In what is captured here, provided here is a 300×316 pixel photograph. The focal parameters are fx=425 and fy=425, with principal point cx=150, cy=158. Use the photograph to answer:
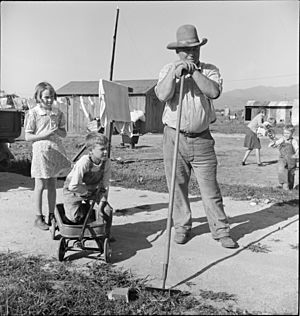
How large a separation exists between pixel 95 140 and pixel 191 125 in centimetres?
51

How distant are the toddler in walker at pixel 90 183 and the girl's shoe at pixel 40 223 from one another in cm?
42

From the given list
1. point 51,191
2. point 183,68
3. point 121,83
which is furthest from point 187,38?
point 51,191

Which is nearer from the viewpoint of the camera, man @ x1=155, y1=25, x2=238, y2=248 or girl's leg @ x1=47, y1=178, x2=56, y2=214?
man @ x1=155, y1=25, x2=238, y2=248

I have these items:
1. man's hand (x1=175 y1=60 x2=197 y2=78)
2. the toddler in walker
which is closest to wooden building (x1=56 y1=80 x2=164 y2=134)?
man's hand (x1=175 y1=60 x2=197 y2=78)

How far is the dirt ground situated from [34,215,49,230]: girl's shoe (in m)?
0.04

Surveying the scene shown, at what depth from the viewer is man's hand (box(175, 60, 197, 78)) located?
185 cm

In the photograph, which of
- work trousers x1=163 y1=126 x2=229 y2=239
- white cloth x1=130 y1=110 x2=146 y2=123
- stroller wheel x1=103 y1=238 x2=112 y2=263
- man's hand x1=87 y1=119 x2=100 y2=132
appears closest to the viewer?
stroller wheel x1=103 y1=238 x2=112 y2=263

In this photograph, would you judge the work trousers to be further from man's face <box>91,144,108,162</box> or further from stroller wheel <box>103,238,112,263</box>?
stroller wheel <box>103,238,112,263</box>

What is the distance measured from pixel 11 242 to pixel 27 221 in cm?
37

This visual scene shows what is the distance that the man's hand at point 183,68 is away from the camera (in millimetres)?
1854

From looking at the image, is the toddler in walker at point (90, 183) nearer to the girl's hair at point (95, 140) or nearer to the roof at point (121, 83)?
the girl's hair at point (95, 140)

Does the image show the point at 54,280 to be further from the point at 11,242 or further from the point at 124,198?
the point at 124,198

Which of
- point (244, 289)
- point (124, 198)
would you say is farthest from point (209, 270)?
point (124, 198)

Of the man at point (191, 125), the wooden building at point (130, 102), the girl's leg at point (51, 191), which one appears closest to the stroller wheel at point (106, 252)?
the man at point (191, 125)
